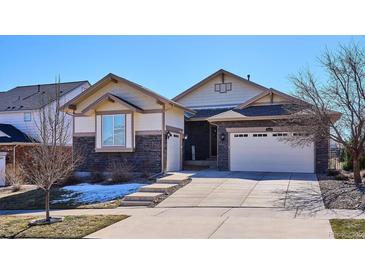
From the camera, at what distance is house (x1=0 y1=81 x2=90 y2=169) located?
22828mm

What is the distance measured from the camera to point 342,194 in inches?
475

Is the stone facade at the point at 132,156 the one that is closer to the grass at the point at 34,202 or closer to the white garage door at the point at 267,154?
the grass at the point at 34,202

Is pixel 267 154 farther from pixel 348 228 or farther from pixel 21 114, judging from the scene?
pixel 21 114

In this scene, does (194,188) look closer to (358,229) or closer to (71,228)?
(71,228)

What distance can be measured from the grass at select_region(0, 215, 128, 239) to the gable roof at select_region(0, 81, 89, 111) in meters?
16.8

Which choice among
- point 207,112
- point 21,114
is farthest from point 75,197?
point 21,114

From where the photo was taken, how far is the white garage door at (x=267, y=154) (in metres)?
17.9

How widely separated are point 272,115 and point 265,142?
4.65 ft

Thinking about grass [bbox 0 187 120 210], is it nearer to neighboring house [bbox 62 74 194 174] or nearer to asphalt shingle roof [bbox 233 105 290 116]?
neighboring house [bbox 62 74 194 174]

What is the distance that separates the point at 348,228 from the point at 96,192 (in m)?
9.64

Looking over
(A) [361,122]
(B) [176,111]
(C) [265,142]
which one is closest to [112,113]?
(B) [176,111]

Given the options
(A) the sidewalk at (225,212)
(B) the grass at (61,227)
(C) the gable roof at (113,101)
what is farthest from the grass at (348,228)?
(C) the gable roof at (113,101)

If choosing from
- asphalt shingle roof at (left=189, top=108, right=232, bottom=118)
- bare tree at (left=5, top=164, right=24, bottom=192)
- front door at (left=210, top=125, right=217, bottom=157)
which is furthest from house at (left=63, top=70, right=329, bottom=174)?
front door at (left=210, top=125, right=217, bottom=157)

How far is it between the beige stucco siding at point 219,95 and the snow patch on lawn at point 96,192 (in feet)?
36.6
